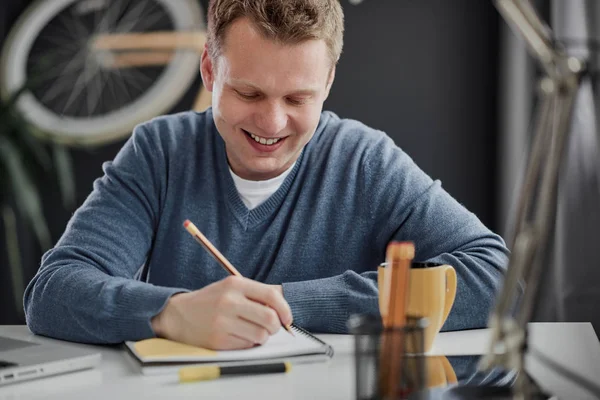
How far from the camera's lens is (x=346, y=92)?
3355 millimetres

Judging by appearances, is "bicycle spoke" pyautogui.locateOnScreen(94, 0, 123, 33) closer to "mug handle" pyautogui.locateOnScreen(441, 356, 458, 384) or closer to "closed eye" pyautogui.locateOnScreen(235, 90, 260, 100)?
"closed eye" pyautogui.locateOnScreen(235, 90, 260, 100)

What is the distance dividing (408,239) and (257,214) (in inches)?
11.5

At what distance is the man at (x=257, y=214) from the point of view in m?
1.32

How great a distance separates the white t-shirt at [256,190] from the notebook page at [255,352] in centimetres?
52

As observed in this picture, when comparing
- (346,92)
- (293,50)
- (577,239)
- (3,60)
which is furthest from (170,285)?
(3,60)

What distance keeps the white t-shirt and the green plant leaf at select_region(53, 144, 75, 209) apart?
1.28 meters

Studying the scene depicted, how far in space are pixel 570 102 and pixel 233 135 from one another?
0.94 m

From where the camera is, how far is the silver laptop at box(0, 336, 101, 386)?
105cm

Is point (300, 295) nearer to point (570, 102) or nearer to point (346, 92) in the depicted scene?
point (570, 102)

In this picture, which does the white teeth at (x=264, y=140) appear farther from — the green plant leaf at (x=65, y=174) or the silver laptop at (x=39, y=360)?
the green plant leaf at (x=65, y=174)

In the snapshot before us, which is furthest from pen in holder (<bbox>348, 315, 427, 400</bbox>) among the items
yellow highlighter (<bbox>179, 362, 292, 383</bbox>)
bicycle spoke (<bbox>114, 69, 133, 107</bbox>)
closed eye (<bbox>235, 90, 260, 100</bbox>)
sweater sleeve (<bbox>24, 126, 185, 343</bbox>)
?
bicycle spoke (<bbox>114, 69, 133, 107</bbox>)

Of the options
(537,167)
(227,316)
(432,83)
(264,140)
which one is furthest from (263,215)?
(432,83)

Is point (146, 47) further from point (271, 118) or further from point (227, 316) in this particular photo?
point (227, 316)

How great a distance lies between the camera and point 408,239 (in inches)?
63.6
